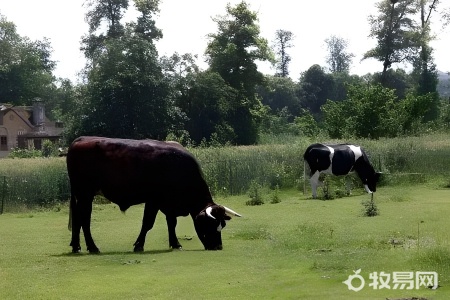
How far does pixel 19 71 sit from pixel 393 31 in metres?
47.3

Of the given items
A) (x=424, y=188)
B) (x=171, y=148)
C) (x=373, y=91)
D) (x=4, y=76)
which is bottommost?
(x=424, y=188)

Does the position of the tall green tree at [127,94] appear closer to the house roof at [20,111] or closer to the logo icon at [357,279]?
the house roof at [20,111]

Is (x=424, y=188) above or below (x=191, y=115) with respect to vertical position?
below

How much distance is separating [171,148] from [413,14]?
164 ft

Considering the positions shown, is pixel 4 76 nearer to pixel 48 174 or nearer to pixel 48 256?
pixel 48 174

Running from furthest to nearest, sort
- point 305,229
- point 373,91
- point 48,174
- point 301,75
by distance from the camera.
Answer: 1. point 301,75
2. point 373,91
3. point 48,174
4. point 305,229

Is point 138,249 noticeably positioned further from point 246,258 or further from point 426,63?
point 426,63

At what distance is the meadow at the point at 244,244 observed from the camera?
8.63 m

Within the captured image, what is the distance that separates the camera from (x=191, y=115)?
174 feet

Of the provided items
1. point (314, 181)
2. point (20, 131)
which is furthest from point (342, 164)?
point (20, 131)

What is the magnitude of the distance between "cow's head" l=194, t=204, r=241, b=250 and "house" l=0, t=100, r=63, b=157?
2107 inches

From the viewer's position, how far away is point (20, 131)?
65938 mm

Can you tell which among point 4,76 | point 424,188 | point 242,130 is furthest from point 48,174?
point 4,76

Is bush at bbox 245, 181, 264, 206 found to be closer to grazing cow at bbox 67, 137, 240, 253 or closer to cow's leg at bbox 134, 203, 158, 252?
grazing cow at bbox 67, 137, 240, 253
